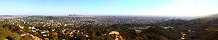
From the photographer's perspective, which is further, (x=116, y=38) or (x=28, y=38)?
(x=116, y=38)

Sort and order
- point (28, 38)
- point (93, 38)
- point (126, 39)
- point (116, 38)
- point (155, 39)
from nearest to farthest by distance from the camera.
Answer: point (28, 38) < point (93, 38) < point (116, 38) < point (126, 39) < point (155, 39)

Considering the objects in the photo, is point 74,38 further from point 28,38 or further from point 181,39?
point 181,39

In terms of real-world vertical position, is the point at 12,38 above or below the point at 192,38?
above

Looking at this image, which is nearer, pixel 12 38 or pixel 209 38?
pixel 12 38

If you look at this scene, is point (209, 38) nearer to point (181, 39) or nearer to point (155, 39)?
point (181, 39)

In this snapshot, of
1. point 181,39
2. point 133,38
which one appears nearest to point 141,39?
point 133,38

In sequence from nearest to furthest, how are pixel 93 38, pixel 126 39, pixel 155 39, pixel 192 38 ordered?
pixel 93 38 < pixel 126 39 < pixel 155 39 < pixel 192 38

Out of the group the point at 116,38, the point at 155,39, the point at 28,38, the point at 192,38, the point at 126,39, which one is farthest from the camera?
the point at 192,38

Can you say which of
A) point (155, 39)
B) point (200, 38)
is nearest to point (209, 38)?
point (200, 38)

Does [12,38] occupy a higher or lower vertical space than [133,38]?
higher
